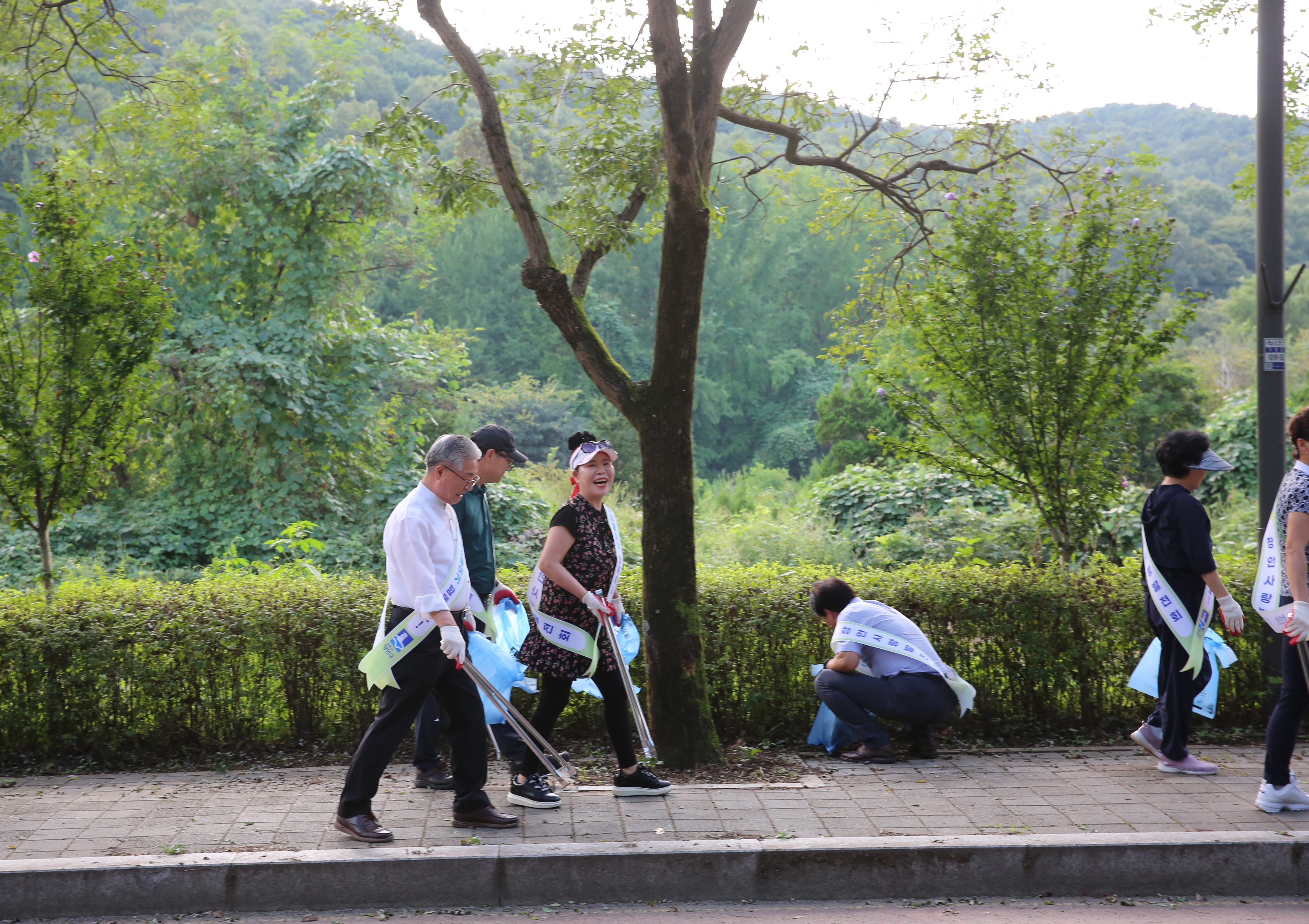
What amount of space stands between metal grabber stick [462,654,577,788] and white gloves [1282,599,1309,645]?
3244 millimetres

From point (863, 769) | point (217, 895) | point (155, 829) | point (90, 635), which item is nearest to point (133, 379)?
point (90, 635)

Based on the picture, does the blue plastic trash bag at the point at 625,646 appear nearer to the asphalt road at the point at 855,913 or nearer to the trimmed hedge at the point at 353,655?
the trimmed hedge at the point at 353,655

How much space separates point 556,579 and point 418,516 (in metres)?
0.76

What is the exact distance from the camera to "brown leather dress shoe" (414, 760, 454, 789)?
537 centimetres

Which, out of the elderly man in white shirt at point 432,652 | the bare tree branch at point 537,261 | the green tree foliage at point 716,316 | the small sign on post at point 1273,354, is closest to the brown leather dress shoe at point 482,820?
the elderly man in white shirt at point 432,652

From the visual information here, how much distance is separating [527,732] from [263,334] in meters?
12.0

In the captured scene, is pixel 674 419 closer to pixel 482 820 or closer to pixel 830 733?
pixel 830 733

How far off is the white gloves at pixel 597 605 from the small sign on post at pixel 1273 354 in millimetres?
4231

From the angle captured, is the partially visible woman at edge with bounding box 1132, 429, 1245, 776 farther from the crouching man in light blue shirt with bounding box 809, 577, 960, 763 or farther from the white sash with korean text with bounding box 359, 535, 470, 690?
the white sash with korean text with bounding box 359, 535, 470, 690

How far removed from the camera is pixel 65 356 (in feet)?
22.2

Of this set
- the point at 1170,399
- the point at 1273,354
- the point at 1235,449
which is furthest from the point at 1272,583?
the point at 1170,399

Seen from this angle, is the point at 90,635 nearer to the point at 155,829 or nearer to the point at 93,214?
the point at 155,829

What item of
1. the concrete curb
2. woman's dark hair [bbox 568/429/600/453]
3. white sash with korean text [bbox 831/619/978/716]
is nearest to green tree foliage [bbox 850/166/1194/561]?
white sash with korean text [bbox 831/619/978/716]

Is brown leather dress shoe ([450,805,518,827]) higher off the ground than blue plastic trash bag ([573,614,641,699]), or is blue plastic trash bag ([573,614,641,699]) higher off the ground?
blue plastic trash bag ([573,614,641,699])
